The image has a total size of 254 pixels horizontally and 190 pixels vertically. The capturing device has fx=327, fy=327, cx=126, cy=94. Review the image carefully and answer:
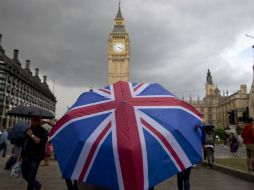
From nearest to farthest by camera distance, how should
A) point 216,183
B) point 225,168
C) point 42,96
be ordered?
point 216,183, point 225,168, point 42,96

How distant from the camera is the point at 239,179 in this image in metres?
10.6

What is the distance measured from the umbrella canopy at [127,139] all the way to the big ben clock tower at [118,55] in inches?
4083

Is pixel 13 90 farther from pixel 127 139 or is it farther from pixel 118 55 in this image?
pixel 127 139

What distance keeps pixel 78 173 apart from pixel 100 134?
1.35 ft

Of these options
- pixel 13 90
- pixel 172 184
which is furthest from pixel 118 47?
pixel 172 184

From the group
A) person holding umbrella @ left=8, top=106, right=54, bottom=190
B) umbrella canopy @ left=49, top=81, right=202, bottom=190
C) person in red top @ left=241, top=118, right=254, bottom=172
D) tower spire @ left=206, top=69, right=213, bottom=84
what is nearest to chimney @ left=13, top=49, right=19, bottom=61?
tower spire @ left=206, top=69, right=213, bottom=84

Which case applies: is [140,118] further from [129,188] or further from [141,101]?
[129,188]

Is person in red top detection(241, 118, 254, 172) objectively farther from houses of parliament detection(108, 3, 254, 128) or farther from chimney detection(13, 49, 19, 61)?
chimney detection(13, 49, 19, 61)

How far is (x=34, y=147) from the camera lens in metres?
5.80

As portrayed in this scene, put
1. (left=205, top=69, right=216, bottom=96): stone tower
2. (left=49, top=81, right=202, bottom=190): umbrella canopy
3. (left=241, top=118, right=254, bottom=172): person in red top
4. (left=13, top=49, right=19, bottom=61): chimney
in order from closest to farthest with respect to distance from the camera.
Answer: (left=49, top=81, right=202, bottom=190): umbrella canopy, (left=241, top=118, right=254, bottom=172): person in red top, (left=13, top=49, right=19, bottom=61): chimney, (left=205, top=69, right=216, bottom=96): stone tower

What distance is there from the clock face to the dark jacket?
354 ft

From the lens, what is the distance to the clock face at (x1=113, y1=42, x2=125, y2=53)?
113 m

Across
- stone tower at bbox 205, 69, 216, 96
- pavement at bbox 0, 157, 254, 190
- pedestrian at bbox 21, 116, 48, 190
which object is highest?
stone tower at bbox 205, 69, 216, 96

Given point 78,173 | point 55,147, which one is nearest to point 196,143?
point 78,173
